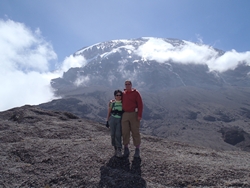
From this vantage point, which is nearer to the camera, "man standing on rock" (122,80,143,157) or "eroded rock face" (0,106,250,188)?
"eroded rock face" (0,106,250,188)

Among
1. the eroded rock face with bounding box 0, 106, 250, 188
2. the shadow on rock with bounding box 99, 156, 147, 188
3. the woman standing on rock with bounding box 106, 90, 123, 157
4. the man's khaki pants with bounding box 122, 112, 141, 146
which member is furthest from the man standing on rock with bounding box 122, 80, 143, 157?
the eroded rock face with bounding box 0, 106, 250, 188

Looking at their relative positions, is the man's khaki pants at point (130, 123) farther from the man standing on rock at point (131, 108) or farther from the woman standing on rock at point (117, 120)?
the woman standing on rock at point (117, 120)

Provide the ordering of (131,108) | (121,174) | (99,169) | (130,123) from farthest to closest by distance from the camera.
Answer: (130,123), (131,108), (99,169), (121,174)

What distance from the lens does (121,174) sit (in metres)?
7.43

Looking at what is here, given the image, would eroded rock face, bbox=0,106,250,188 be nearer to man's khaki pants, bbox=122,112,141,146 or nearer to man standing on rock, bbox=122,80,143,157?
man's khaki pants, bbox=122,112,141,146

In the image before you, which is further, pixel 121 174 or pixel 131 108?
pixel 131 108

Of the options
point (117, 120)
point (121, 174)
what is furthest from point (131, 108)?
point (121, 174)

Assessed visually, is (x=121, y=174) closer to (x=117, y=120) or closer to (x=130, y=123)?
(x=130, y=123)

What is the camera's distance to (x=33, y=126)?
14867 mm

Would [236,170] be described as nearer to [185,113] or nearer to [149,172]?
[149,172]

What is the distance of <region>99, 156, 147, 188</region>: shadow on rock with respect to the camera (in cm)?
689

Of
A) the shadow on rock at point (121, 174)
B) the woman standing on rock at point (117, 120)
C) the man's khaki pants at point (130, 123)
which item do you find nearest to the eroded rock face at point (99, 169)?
the shadow on rock at point (121, 174)

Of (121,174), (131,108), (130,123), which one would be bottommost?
(121,174)

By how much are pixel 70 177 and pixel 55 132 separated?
22.7 ft
